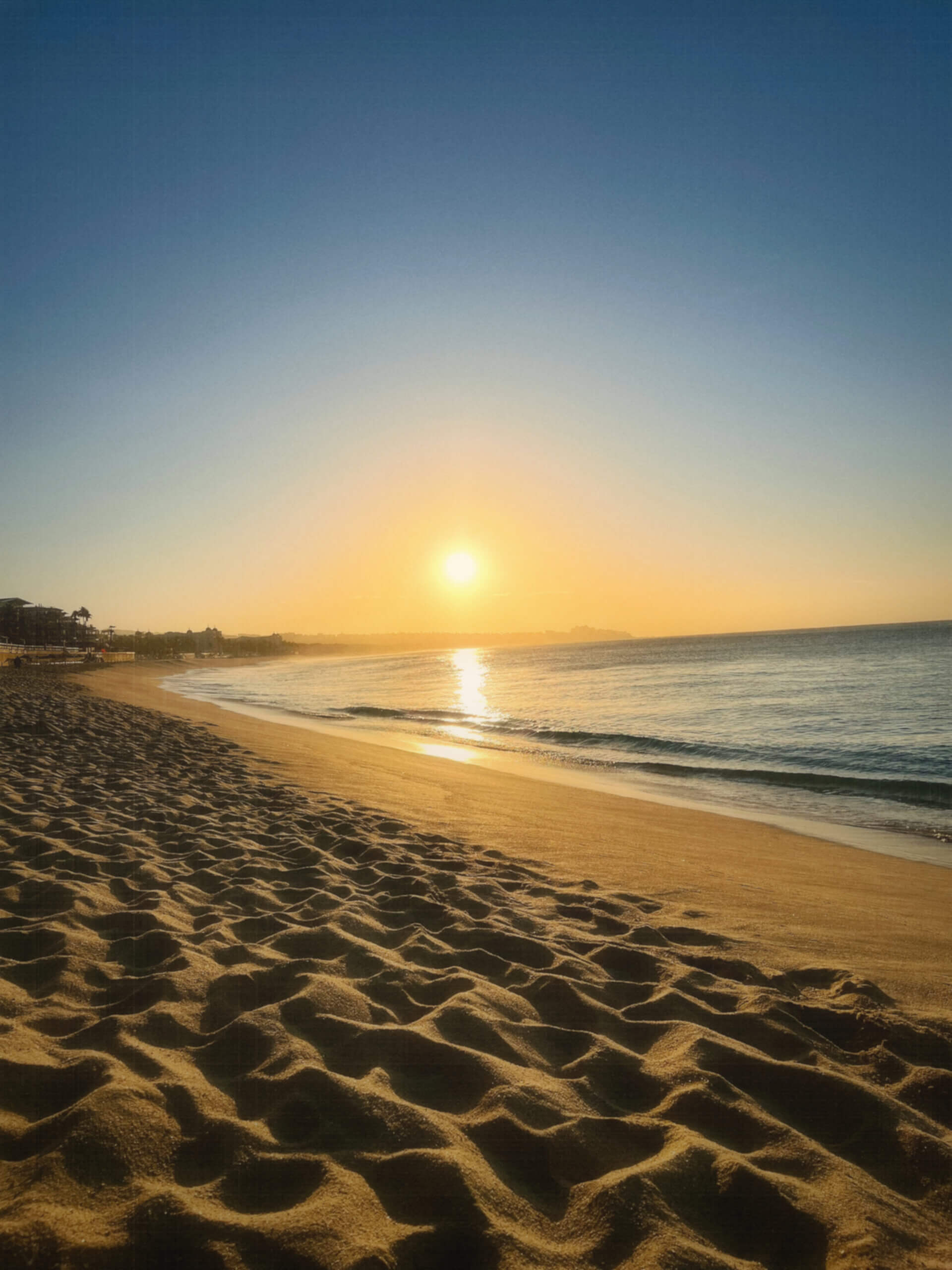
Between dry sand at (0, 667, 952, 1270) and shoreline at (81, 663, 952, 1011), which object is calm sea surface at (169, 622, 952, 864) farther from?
dry sand at (0, 667, 952, 1270)

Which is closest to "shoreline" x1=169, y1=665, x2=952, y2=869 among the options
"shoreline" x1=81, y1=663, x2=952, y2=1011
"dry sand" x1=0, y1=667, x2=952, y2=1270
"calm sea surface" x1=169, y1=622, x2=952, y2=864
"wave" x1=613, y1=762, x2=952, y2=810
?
"calm sea surface" x1=169, y1=622, x2=952, y2=864

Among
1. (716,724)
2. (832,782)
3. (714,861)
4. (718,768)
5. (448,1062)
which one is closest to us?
(448,1062)

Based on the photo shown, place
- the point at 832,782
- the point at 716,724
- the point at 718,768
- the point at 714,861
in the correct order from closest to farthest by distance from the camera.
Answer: the point at 714,861 < the point at 832,782 < the point at 718,768 < the point at 716,724

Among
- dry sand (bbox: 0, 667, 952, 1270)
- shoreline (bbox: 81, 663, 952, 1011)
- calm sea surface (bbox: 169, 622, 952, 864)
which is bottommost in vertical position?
calm sea surface (bbox: 169, 622, 952, 864)

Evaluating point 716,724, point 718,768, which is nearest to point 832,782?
point 718,768

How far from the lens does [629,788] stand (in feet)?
40.7

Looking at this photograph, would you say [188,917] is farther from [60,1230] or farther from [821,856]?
[821,856]

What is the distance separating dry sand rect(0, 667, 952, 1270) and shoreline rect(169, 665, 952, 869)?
8.13 feet

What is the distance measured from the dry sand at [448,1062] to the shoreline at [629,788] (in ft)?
8.13

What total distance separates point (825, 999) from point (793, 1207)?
6.40 ft

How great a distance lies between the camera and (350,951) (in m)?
3.79

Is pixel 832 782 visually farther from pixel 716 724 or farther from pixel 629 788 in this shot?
pixel 716 724

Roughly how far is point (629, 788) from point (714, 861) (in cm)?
529

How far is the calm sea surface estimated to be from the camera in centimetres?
1152
